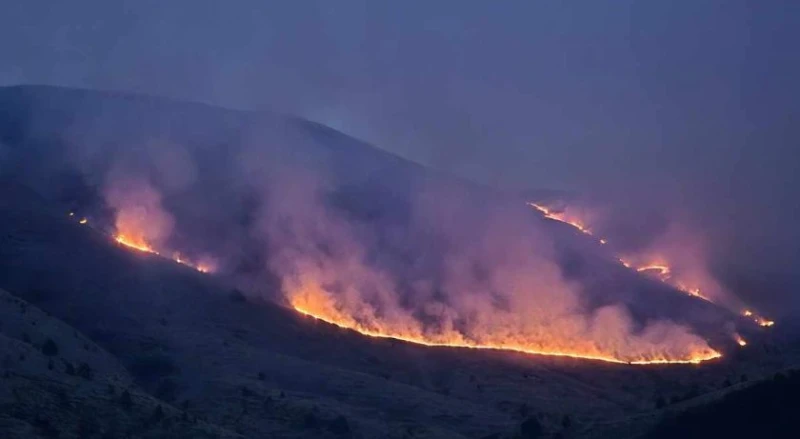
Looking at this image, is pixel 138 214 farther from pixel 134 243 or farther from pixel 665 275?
pixel 665 275

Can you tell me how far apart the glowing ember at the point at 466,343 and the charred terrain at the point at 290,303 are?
0.92ft

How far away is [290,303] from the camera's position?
7500 centimetres

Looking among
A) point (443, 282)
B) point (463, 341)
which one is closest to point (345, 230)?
point (443, 282)

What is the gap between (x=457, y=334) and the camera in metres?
74.4

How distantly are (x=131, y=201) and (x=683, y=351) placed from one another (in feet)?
184

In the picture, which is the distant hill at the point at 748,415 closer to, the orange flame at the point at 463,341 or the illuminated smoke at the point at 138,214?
the orange flame at the point at 463,341

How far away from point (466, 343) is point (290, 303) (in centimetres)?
1561

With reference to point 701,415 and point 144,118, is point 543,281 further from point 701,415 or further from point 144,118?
point 144,118

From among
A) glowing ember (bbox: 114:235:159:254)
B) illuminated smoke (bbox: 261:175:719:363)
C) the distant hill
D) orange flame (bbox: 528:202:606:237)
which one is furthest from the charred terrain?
orange flame (bbox: 528:202:606:237)

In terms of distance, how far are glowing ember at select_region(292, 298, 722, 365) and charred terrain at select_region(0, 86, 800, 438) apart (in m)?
0.28

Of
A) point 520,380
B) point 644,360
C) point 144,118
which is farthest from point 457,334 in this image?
point 144,118

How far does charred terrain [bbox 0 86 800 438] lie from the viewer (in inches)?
→ 1800

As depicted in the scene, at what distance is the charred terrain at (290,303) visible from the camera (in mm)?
45719

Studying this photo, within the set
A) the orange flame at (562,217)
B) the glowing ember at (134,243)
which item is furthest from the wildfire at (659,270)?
the glowing ember at (134,243)
